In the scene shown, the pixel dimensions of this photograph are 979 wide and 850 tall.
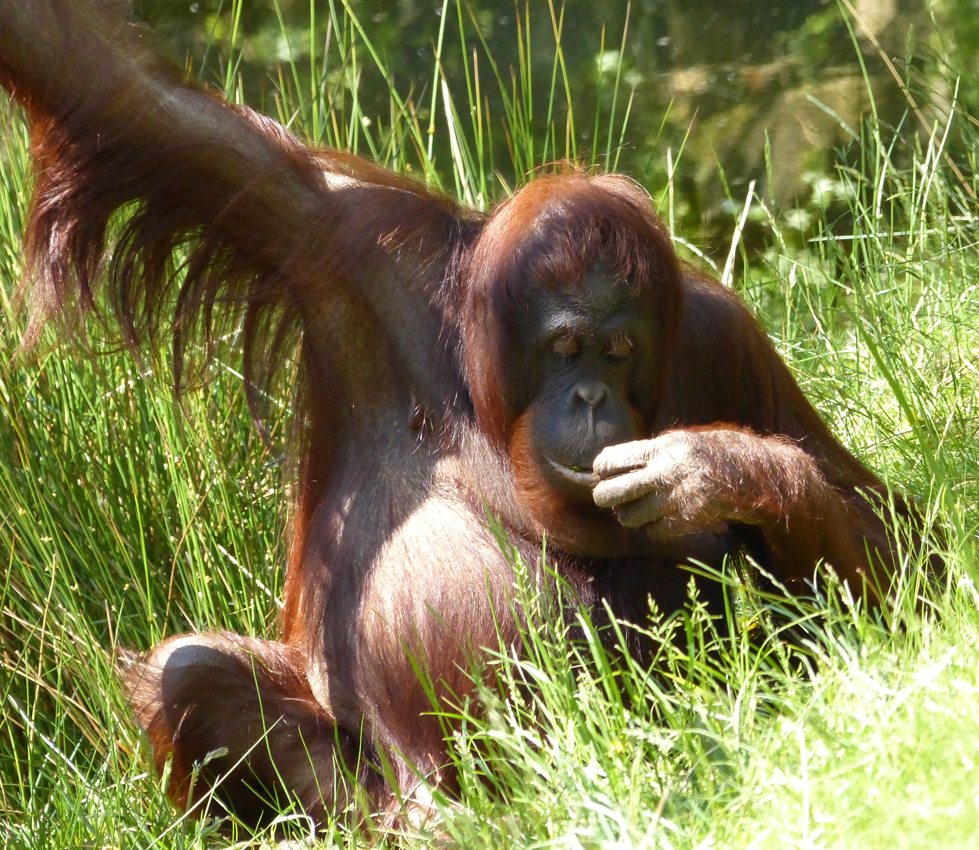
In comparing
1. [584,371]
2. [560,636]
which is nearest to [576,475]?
[584,371]

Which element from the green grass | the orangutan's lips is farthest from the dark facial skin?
the green grass

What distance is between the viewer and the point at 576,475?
264 centimetres

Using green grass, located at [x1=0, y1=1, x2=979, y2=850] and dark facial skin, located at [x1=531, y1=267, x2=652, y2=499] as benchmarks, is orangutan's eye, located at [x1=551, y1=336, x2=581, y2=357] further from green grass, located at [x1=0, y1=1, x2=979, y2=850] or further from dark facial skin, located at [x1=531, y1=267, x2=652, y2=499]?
green grass, located at [x1=0, y1=1, x2=979, y2=850]

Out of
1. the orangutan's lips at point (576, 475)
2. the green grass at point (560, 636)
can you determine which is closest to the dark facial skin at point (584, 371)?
the orangutan's lips at point (576, 475)

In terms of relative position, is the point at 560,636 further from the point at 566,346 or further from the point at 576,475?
the point at 566,346

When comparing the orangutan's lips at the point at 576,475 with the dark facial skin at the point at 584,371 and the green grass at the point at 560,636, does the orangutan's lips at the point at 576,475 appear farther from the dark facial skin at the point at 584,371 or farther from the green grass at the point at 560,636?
the green grass at the point at 560,636

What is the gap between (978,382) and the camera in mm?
3730

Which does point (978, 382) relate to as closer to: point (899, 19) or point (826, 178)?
point (826, 178)

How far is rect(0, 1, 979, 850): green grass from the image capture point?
1865mm

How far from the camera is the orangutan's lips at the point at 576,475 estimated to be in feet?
8.63

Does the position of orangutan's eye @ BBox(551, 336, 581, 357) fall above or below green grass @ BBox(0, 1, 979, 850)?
above

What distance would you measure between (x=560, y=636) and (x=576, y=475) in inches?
20.8

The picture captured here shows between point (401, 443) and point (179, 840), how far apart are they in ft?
3.21

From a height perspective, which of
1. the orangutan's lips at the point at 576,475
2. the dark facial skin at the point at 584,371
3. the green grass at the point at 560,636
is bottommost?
the green grass at the point at 560,636
